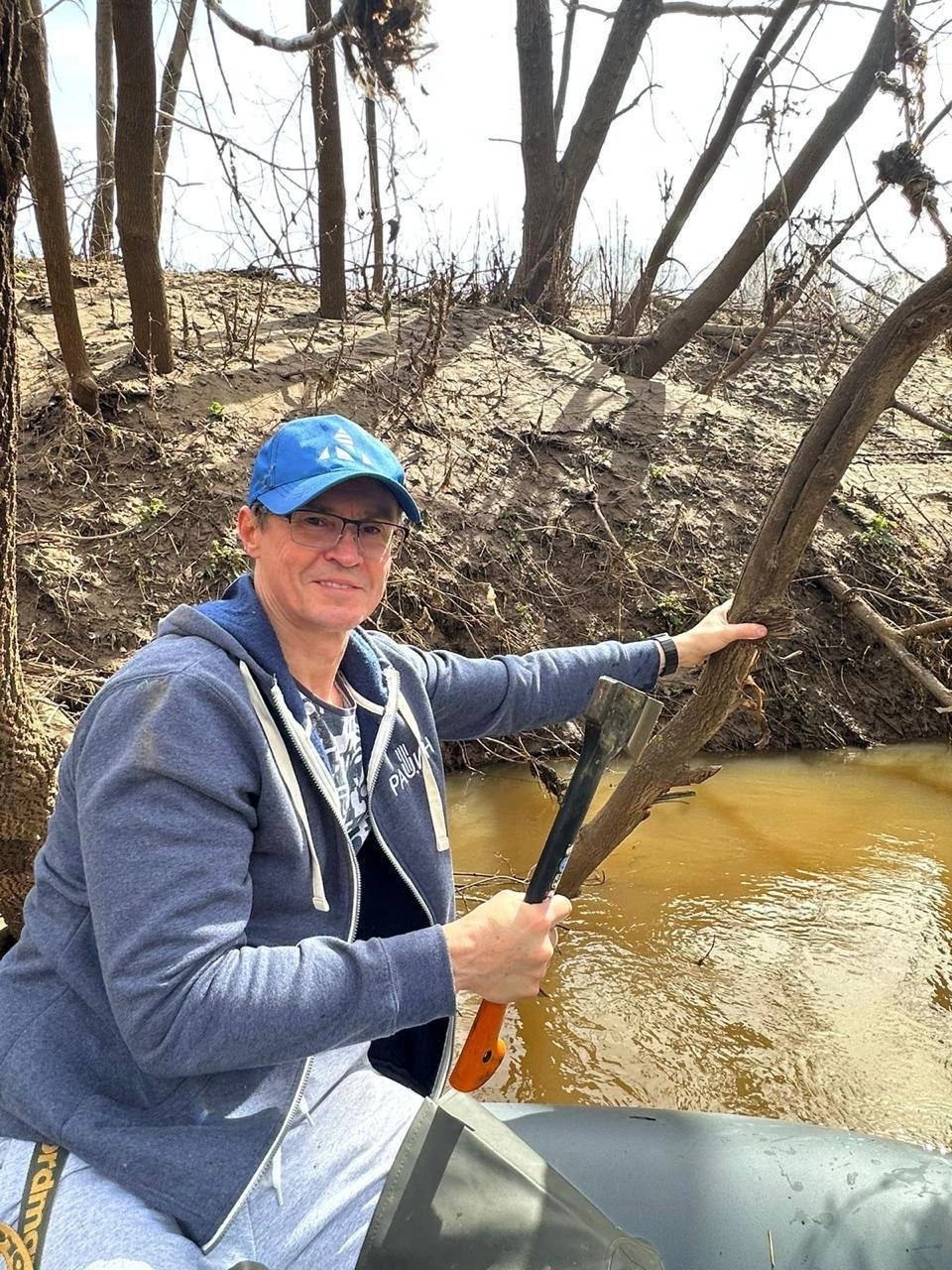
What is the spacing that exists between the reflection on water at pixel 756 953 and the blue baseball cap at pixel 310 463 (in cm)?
216

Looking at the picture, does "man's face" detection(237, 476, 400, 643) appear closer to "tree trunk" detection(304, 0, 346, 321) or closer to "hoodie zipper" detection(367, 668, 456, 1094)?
"hoodie zipper" detection(367, 668, 456, 1094)

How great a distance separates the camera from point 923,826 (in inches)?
183

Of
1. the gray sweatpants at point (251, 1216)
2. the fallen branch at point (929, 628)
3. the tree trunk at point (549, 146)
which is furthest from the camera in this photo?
the tree trunk at point (549, 146)

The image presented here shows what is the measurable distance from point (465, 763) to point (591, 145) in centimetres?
537

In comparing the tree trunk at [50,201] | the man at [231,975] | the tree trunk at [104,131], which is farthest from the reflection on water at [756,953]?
the tree trunk at [104,131]

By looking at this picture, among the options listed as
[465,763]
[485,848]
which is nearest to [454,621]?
[465,763]

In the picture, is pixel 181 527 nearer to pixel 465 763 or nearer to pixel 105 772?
pixel 465 763

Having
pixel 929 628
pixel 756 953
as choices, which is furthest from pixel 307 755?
pixel 756 953

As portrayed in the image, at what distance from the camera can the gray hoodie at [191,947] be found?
118cm

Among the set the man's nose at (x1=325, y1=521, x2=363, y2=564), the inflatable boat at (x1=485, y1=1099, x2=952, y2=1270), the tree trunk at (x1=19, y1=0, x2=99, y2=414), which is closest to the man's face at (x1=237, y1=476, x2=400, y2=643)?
the man's nose at (x1=325, y1=521, x2=363, y2=564)

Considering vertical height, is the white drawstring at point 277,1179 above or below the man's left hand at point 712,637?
below

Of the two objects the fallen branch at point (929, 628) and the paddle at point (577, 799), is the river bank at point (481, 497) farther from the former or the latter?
the paddle at point (577, 799)

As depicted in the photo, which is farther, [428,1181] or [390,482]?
[390,482]

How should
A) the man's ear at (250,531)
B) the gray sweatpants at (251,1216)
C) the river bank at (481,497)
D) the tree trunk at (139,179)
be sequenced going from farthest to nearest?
the river bank at (481,497)
the tree trunk at (139,179)
the man's ear at (250,531)
the gray sweatpants at (251,1216)
